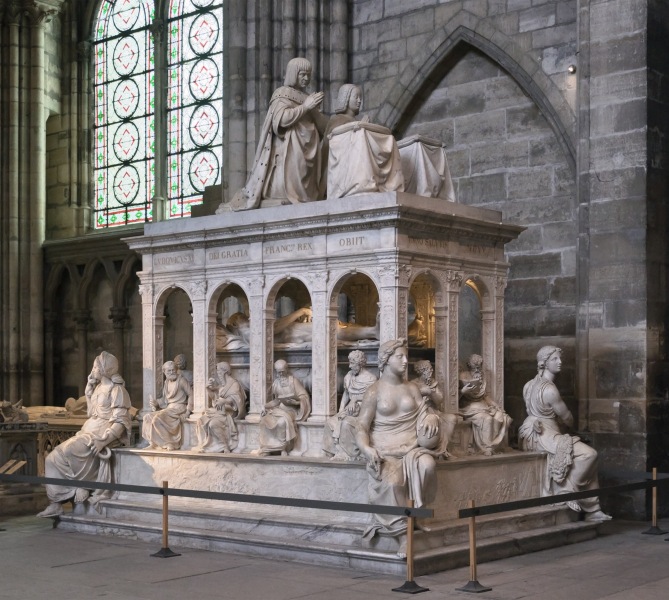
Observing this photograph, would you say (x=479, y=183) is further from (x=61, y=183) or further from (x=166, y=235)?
(x=61, y=183)

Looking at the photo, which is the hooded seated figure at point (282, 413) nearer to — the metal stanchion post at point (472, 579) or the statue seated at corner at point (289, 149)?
the statue seated at corner at point (289, 149)

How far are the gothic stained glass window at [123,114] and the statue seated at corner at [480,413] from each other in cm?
987

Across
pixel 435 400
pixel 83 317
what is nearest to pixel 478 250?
pixel 435 400

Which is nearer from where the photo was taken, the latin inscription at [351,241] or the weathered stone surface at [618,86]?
the latin inscription at [351,241]

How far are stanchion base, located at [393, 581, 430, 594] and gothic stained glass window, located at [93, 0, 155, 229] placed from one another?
12479 mm

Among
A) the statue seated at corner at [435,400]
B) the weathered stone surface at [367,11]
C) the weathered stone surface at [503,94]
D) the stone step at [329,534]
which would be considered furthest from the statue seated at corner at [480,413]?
the weathered stone surface at [367,11]

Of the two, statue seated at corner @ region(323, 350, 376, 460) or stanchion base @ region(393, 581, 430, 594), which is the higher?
statue seated at corner @ region(323, 350, 376, 460)

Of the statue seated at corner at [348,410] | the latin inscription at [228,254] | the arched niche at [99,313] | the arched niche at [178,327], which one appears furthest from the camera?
the arched niche at [99,313]

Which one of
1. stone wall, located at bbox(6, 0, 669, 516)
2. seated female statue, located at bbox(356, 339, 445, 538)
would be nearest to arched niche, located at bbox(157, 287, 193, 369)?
stone wall, located at bbox(6, 0, 669, 516)

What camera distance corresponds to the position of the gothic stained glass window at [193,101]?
19.7m

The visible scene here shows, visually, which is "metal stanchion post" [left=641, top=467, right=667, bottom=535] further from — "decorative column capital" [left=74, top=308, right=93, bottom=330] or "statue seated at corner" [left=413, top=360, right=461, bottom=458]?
"decorative column capital" [left=74, top=308, right=93, bottom=330]

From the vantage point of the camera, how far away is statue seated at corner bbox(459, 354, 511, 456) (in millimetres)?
11641

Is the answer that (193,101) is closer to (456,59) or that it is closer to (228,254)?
(456,59)

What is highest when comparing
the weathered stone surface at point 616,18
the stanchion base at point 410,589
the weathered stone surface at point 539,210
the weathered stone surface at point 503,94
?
the weathered stone surface at point 616,18
